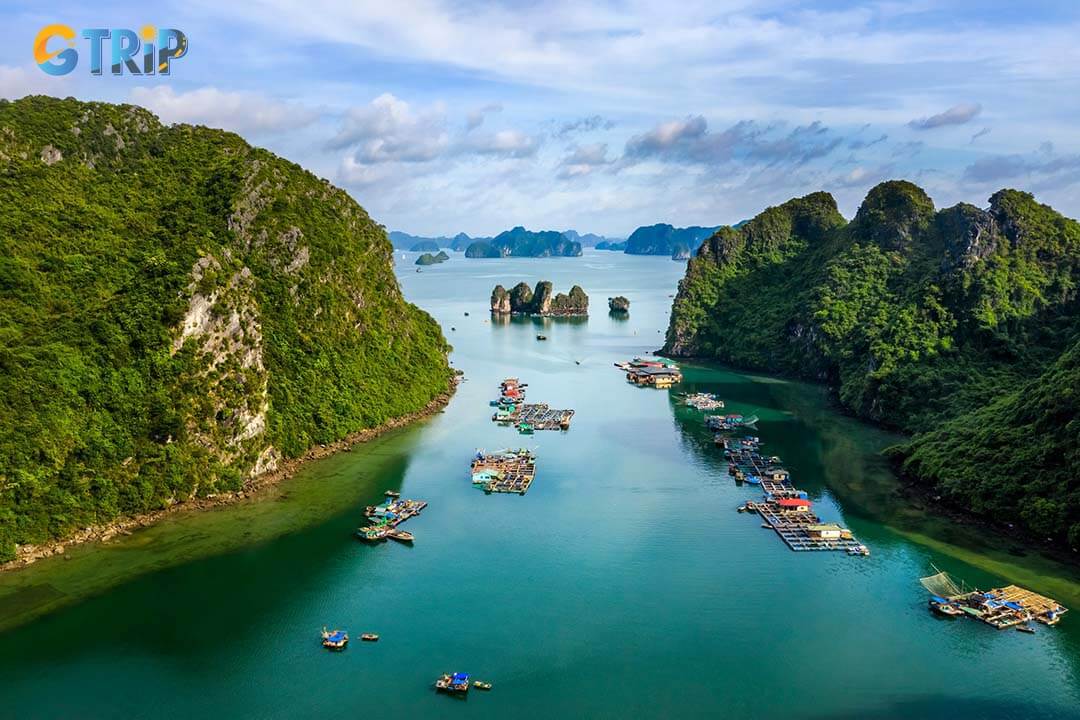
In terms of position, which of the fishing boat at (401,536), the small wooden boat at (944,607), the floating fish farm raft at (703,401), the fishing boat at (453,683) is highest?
the floating fish farm raft at (703,401)

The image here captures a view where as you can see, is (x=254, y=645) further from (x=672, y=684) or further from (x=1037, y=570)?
(x=1037, y=570)

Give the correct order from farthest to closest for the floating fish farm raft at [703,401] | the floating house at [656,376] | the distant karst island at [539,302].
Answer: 1. the distant karst island at [539,302]
2. the floating house at [656,376]
3. the floating fish farm raft at [703,401]

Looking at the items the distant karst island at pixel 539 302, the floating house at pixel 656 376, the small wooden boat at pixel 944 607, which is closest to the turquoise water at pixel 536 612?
the small wooden boat at pixel 944 607

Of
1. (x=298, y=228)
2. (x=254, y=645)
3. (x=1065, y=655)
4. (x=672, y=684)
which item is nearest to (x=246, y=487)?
Answer: (x=254, y=645)

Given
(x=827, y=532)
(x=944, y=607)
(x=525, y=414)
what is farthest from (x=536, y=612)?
(x=525, y=414)

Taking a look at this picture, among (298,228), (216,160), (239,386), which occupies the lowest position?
(239,386)

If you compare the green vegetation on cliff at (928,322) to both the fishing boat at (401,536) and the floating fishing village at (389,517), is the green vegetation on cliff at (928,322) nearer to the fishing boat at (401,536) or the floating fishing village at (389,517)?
the fishing boat at (401,536)

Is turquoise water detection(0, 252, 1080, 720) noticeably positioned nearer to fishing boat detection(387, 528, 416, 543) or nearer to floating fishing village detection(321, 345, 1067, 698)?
fishing boat detection(387, 528, 416, 543)
